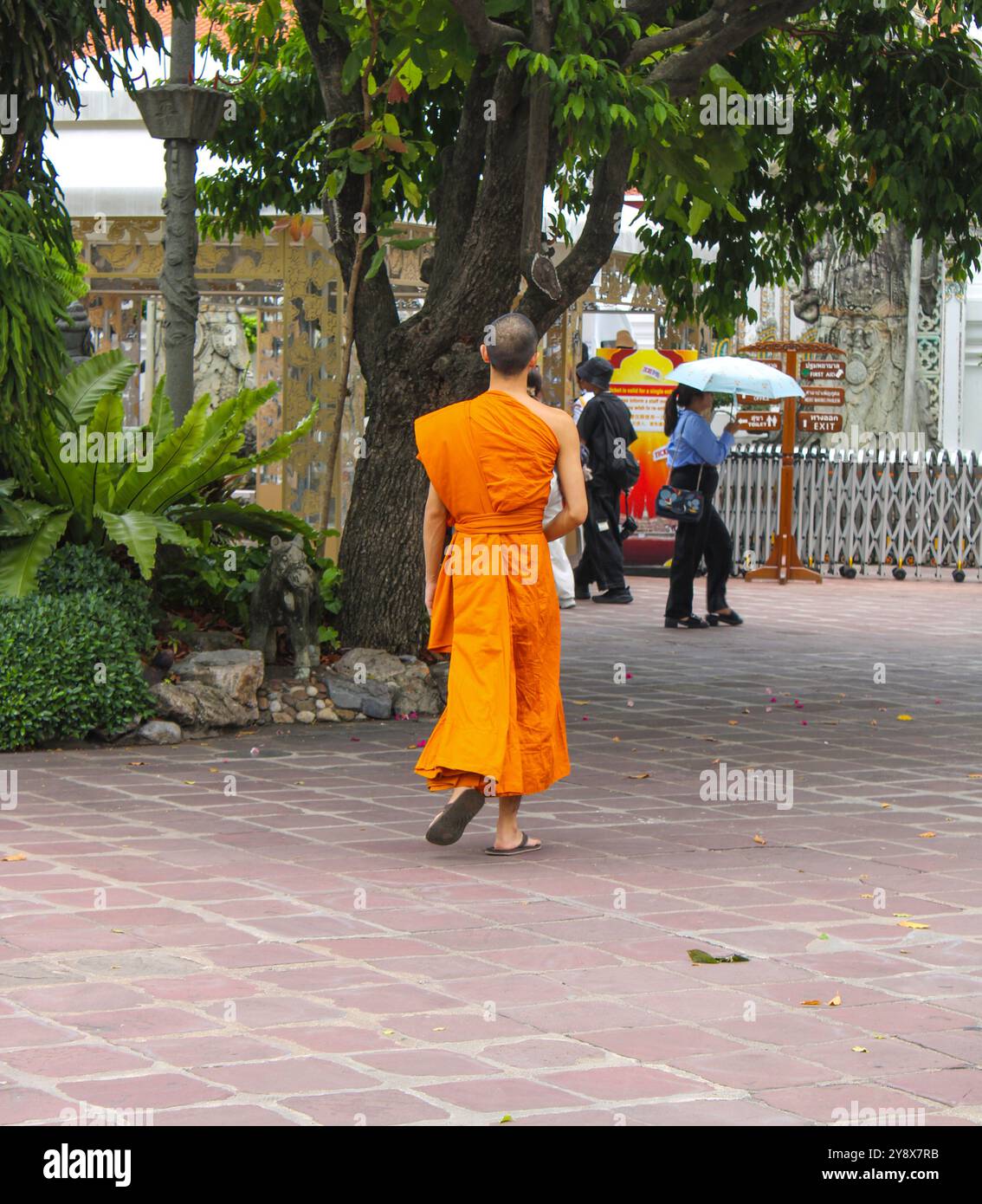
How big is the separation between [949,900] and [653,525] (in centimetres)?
1457

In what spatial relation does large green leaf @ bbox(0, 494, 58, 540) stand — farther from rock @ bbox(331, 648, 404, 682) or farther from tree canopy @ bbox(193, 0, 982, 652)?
tree canopy @ bbox(193, 0, 982, 652)

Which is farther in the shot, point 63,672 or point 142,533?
point 142,533

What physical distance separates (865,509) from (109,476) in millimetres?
13555

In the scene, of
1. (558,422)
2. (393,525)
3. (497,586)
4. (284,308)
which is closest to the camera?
(497,586)

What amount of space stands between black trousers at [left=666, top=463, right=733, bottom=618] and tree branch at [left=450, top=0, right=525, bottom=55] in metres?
5.73

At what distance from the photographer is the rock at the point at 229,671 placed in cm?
982

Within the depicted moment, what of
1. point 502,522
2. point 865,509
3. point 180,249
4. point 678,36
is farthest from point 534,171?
point 865,509

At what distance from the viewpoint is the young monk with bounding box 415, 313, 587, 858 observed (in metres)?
7.00

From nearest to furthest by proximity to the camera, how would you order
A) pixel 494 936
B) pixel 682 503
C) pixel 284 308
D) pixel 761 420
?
pixel 494 936 → pixel 284 308 → pixel 682 503 → pixel 761 420

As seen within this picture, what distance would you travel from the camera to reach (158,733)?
942 centimetres

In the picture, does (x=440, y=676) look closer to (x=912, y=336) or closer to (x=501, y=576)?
(x=501, y=576)

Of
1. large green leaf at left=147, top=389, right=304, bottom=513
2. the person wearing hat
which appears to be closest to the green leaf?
large green leaf at left=147, top=389, right=304, bottom=513

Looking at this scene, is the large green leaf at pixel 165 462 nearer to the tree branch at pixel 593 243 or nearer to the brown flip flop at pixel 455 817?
the tree branch at pixel 593 243

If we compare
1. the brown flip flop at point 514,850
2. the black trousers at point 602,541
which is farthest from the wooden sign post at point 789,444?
the brown flip flop at point 514,850
